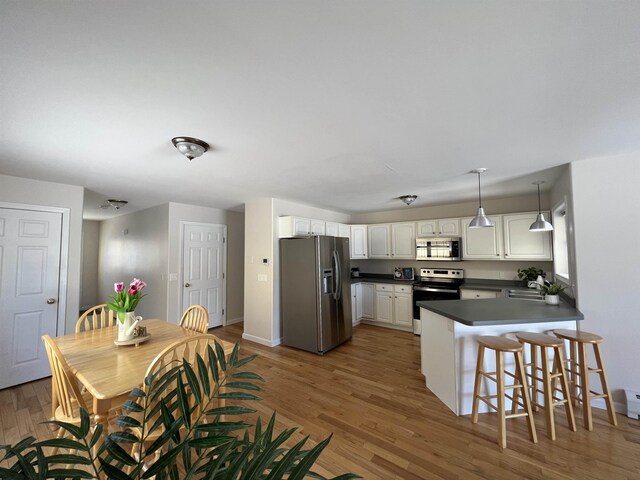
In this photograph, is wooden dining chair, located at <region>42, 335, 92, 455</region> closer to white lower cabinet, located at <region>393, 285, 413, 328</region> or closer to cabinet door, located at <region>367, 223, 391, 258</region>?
white lower cabinet, located at <region>393, 285, 413, 328</region>

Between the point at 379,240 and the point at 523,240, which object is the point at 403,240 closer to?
the point at 379,240

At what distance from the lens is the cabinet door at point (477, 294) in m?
4.03

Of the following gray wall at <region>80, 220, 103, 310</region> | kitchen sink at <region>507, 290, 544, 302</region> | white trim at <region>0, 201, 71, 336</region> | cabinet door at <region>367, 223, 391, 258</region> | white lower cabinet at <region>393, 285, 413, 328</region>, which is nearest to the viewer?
white trim at <region>0, 201, 71, 336</region>

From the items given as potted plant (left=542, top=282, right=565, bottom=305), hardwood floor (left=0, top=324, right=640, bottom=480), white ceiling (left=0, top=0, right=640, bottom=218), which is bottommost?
hardwood floor (left=0, top=324, right=640, bottom=480)

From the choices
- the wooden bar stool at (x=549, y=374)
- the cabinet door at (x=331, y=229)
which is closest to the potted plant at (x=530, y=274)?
the wooden bar stool at (x=549, y=374)

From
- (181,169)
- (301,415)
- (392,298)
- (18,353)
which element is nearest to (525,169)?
(392,298)

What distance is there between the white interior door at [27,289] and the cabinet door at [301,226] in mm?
2987

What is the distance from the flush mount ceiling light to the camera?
202 centimetres

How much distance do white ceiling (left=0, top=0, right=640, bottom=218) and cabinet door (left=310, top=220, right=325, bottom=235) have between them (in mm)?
2011

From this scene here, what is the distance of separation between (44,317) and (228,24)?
13.1ft

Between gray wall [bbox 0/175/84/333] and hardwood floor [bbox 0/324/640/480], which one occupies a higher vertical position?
gray wall [bbox 0/175/84/333]

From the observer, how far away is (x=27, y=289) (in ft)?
10.0

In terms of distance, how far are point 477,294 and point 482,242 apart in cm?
88

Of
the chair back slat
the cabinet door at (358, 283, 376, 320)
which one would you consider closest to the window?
the cabinet door at (358, 283, 376, 320)
